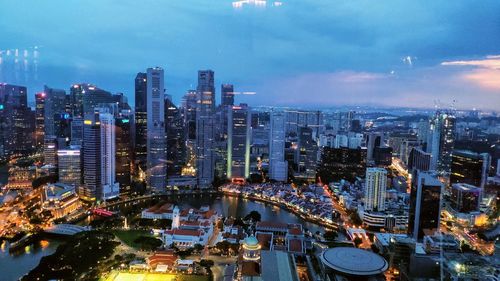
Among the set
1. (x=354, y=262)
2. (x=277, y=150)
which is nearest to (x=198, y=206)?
(x=277, y=150)

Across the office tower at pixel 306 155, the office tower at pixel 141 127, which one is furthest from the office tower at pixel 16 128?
the office tower at pixel 306 155

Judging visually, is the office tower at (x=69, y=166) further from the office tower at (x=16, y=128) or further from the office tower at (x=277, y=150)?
the office tower at (x=277, y=150)

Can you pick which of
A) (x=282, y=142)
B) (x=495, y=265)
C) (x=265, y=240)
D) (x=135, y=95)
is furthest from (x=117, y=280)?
(x=135, y=95)

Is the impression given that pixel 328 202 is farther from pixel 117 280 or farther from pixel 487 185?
pixel 117 280

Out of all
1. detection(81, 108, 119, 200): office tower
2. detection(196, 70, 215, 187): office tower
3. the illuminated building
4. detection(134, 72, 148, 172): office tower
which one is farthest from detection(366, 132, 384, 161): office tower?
the illuminated building

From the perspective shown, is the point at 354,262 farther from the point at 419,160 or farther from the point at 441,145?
the point at 419,160
